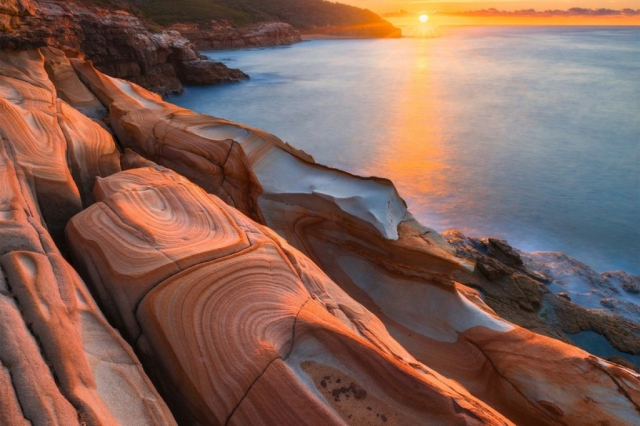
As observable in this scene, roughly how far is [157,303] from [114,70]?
19426 millimetres

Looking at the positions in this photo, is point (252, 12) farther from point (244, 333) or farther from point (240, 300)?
point (244, 333)

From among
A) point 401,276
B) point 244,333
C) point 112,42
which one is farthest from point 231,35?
point 244,333

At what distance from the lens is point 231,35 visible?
1865 inches

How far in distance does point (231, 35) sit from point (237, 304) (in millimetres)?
49694

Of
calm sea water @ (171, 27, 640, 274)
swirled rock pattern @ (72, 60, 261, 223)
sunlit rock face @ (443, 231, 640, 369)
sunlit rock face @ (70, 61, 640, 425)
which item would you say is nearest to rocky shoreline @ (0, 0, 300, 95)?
calm sea water @ (171, 27, 640, 274)

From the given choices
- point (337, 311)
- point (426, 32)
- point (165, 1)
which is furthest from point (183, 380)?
point (426, 32)

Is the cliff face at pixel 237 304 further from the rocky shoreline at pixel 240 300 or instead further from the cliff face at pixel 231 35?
the cliff face at pixel 231 35

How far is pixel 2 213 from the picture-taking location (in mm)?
3033

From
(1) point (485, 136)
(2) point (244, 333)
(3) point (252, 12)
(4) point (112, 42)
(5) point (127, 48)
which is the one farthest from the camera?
(3) point (252, 12)

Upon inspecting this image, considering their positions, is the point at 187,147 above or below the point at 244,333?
above

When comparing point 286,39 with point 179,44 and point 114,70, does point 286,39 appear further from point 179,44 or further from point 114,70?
point 114,70

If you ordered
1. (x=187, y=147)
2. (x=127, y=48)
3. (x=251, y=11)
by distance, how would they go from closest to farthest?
(x=187, y=147), (x=127, y=48), (x=251, y=11)

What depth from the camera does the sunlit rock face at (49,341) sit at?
1.91 meters

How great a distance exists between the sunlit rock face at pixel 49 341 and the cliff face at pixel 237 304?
0.01m
